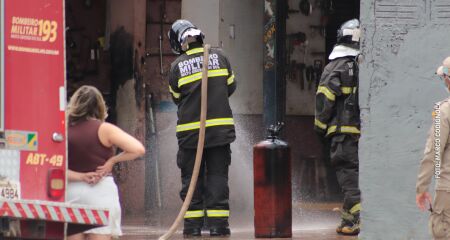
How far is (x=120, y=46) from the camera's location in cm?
1588

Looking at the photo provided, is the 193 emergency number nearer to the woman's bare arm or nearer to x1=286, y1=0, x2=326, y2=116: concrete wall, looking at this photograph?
the woman's bare arm

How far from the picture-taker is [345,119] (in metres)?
12.0

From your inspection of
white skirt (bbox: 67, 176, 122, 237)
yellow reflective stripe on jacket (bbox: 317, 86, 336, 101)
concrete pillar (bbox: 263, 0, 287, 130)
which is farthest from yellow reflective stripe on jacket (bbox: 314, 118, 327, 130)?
white skirt (bbox: 67, 176, 122, 237)

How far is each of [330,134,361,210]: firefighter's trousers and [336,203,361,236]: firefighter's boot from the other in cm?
5

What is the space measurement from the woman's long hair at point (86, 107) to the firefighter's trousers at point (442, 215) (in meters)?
2.34

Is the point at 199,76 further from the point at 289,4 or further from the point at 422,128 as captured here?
the point at 289,4

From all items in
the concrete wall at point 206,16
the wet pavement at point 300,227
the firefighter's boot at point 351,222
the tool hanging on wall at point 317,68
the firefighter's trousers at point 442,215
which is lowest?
the wet pavement at point 300,227

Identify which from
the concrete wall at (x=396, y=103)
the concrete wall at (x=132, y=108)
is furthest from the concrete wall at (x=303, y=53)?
the concrete wall at (x=396, y=103)

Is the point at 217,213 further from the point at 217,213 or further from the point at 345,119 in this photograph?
the point at 345,119

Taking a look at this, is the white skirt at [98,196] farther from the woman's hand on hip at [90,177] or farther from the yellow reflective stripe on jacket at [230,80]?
the yellow reflective stripe on jacket at [230,80]

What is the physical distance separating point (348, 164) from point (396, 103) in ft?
5.31

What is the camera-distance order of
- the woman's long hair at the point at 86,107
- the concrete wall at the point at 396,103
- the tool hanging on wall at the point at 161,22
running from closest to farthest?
the woman's long hair at the point at 86,107 → the concrete wall at the point at 396,103 → the tool hanging on wall at the point at 161,22

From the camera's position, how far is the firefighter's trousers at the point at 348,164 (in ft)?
39.5

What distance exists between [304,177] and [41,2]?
9014 millimetres
